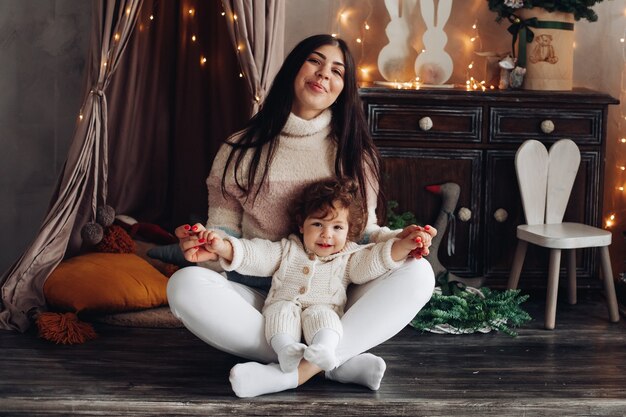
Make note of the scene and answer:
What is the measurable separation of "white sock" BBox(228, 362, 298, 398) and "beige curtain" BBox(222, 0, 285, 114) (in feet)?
4.12

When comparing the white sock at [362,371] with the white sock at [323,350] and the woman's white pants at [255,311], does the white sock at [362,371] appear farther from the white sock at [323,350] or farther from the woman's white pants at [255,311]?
the white sock at [323,350]

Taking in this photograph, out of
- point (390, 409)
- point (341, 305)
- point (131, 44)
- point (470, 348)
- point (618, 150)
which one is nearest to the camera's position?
point (390, 409)

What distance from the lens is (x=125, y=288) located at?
11.3 feet

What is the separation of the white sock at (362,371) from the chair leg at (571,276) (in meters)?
1.38

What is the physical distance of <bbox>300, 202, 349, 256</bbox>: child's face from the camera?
2812mm

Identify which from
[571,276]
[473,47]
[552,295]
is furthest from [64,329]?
[473,47]

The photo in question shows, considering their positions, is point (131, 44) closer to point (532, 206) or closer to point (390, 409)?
point (532, 206)

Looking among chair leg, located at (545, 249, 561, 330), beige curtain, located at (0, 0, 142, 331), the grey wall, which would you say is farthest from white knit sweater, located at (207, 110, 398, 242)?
the grey wall

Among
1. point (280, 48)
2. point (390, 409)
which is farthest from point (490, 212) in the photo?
point (390, 409)

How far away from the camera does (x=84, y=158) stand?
140 inches

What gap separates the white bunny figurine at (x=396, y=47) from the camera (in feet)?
13.4

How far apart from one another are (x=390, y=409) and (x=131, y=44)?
207 cm

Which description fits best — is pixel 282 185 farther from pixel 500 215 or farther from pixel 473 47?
pixel 473 47

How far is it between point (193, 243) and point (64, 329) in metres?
0.82
